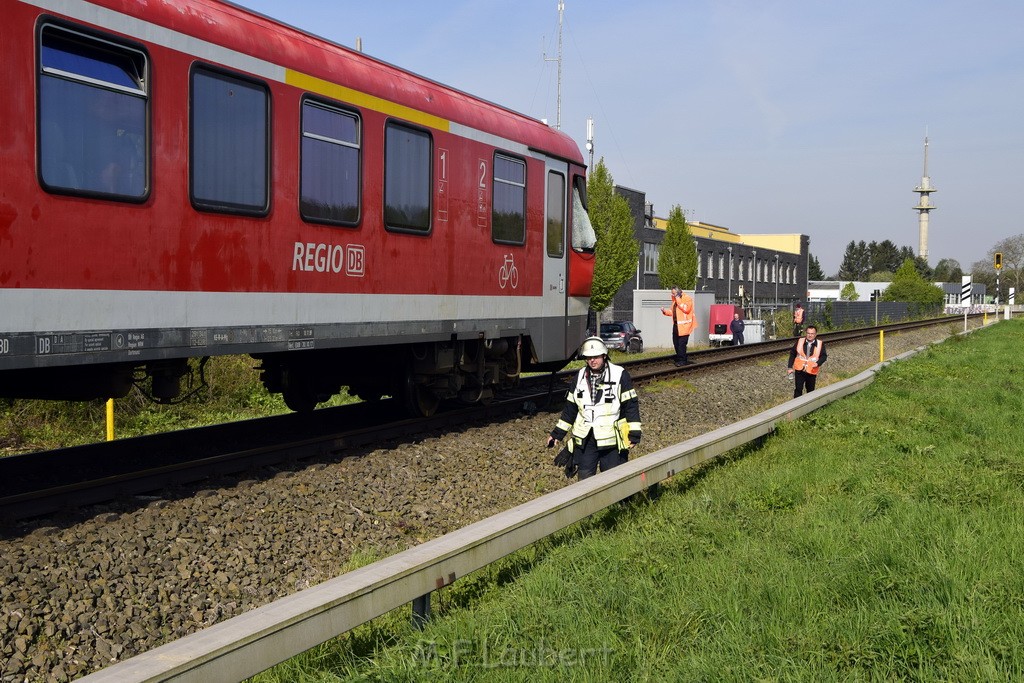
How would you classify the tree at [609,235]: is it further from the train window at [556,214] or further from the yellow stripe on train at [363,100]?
the yellow stripe on train at [363,100]

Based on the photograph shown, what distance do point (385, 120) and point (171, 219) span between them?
10.1 ft

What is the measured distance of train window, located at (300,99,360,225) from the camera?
893cm

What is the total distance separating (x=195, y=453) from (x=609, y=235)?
111 feet

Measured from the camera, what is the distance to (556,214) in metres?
13.5

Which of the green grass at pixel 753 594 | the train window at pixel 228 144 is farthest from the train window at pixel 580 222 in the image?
the train window at pixel 228 144

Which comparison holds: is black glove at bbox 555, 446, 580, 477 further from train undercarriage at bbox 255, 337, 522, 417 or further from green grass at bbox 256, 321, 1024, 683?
train undercarriage at bbox 255, 337, 522, 417

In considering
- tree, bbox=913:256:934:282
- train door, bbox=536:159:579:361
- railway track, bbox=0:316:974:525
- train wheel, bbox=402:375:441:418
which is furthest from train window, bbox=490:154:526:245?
tree, bbox=913:256:934:282

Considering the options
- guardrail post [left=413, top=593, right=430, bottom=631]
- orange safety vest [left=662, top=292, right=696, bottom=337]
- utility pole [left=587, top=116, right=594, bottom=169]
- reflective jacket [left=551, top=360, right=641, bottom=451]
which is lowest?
guardrail post [left=413, top=593, right=430, bottom=631]

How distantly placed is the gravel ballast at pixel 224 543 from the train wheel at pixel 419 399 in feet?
2.44

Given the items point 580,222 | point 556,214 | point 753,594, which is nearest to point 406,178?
point 556,214

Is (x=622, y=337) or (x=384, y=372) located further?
(x=622, y=337)

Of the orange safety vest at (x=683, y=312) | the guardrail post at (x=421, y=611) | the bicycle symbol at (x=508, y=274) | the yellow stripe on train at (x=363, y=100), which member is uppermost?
the yellow stripe on train at (x=363, y=100)

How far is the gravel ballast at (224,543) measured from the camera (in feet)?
17.4

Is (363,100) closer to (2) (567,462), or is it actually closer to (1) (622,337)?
(2) (567,462)
